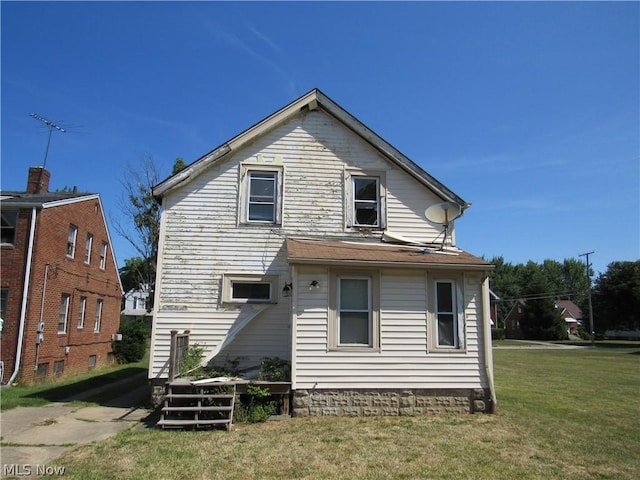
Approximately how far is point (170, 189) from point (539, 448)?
917 centimetres

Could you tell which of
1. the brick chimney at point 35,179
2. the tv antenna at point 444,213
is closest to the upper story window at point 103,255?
the brick chimney at point 35,179

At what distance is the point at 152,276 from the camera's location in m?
28.6

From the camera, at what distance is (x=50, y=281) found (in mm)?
15562

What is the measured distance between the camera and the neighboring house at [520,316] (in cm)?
6333

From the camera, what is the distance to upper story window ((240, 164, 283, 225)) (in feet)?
36.8

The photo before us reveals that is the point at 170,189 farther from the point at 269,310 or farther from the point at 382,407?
the point at 382,407

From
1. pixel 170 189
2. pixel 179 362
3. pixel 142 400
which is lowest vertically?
pixel 142 400

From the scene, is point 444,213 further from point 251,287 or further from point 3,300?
point 3,300

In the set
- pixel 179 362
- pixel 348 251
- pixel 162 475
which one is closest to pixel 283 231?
pixel 348 251

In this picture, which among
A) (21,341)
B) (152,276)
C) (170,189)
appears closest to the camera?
(170,189)

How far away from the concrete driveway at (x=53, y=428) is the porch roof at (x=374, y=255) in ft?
14.9

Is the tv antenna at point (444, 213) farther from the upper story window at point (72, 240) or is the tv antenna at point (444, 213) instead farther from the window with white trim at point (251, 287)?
the upper story window at point (72, 240)

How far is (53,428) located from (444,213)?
924cm

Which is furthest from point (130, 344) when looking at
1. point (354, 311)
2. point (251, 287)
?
point (354, 311)
